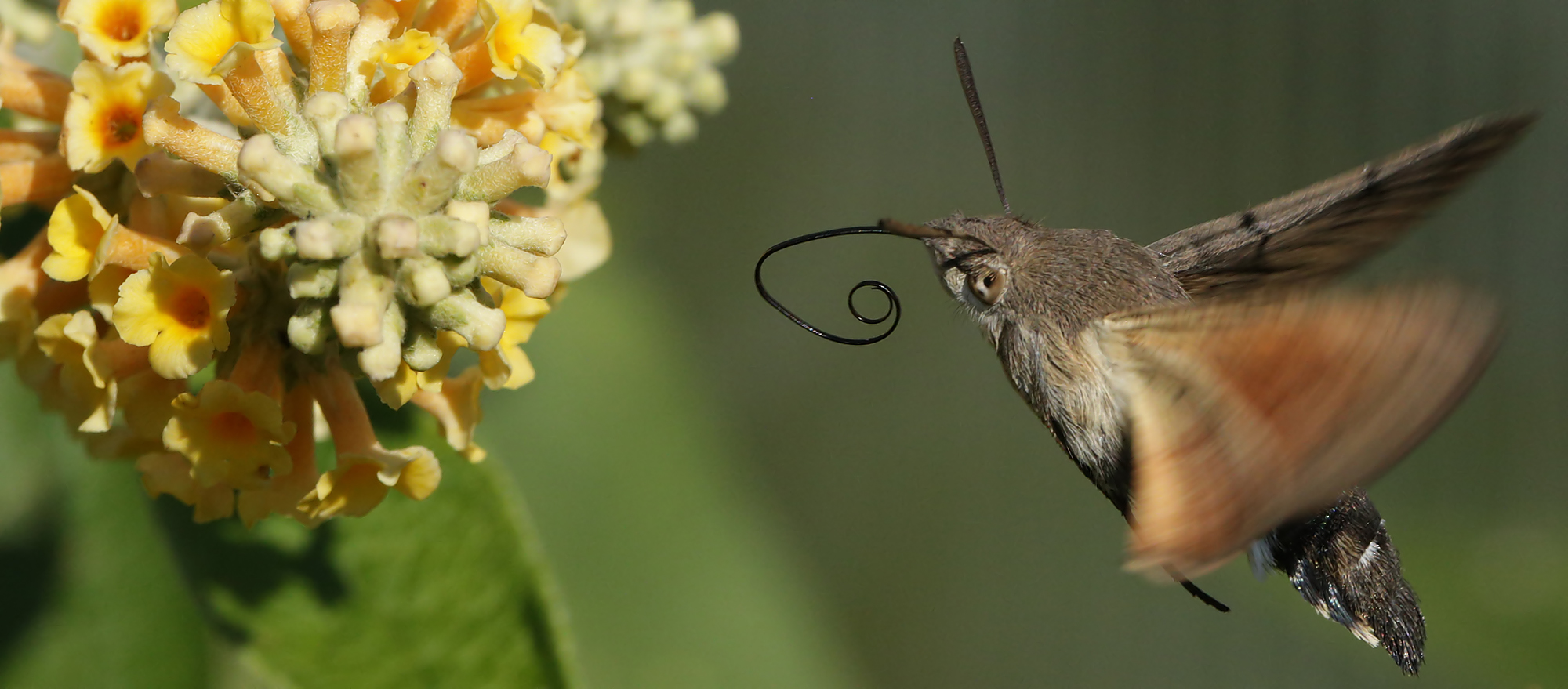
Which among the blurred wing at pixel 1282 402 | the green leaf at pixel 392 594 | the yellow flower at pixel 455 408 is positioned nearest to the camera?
the blurred wing at pixel 1282 402

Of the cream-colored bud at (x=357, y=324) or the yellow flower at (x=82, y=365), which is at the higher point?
the cream-colored bud at (x=357, y=324)

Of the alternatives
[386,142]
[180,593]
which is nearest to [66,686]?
[180,593]

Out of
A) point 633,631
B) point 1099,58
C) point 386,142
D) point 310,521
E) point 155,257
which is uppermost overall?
point 1099,58

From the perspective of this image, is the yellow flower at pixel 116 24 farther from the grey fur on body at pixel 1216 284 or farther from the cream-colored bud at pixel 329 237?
the grey fur on body at pixel 1216 284

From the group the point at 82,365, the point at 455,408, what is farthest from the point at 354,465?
the point at 82,365

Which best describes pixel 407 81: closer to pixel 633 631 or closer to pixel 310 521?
pixel 310 521

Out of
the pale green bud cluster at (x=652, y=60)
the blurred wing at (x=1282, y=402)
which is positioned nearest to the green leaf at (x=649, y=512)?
the pale green bud cluster at (x=652, y=60)

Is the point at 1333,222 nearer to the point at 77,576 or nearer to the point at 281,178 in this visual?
the point at 281,178
